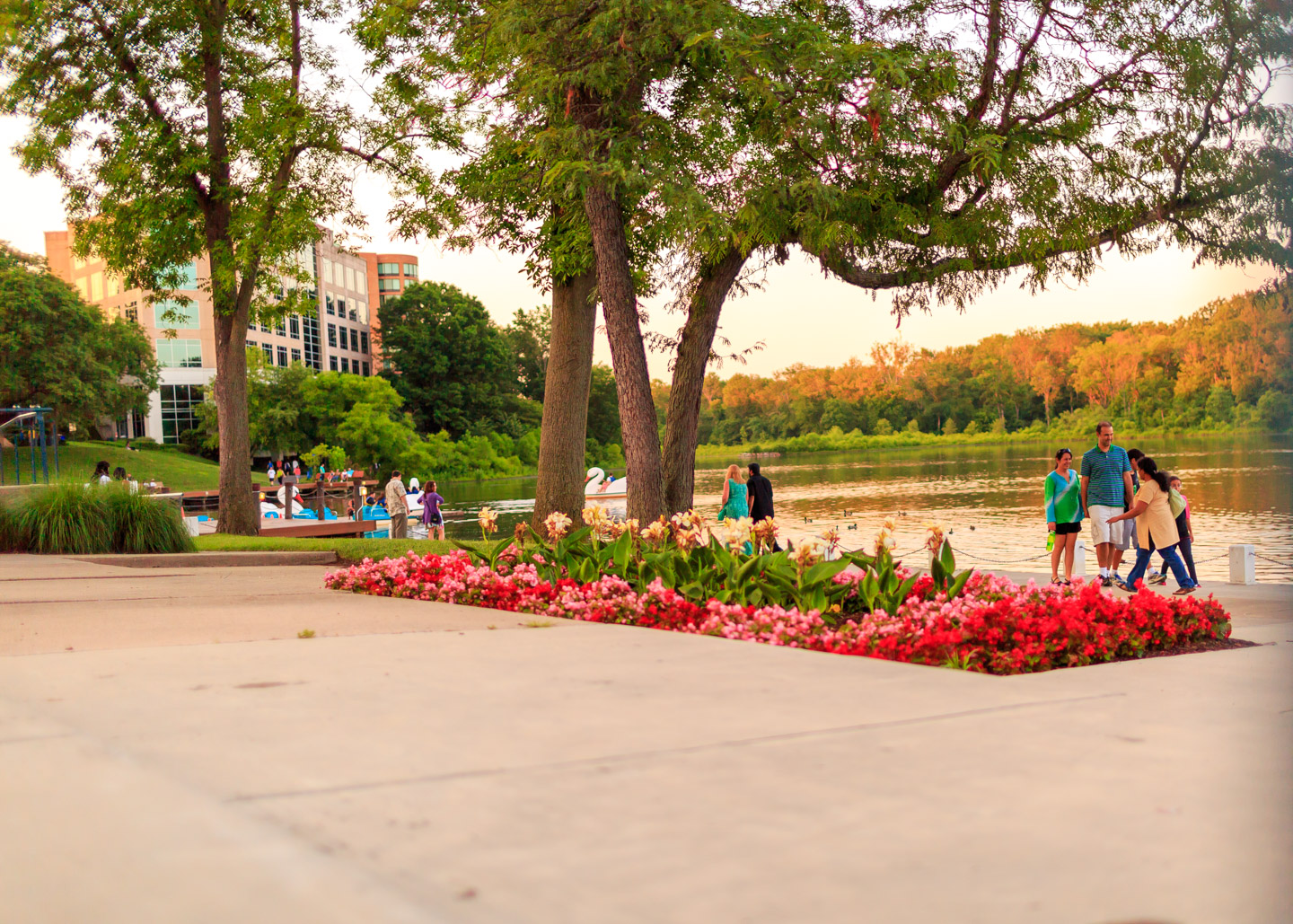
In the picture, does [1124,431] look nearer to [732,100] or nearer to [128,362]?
[732,100]

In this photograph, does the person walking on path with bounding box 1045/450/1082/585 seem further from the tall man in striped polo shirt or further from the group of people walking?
the tall man in striped polo shirt

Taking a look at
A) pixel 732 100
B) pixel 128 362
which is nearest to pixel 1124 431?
pixel 732 100

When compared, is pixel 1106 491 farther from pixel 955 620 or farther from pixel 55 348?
pixel 55 348

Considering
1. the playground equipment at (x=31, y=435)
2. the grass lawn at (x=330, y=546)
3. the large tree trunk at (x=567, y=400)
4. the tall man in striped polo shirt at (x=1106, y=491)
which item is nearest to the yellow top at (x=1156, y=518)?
the tall man in striped polo shirt at (x=1106, y=491)

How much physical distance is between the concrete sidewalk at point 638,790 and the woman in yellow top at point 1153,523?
5971mm

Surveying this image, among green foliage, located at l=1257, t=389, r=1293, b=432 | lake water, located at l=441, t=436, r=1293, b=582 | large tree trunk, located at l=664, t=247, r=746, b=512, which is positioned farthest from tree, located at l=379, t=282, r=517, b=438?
green foliage, located at l=1257, t=389, r=1293, b=432

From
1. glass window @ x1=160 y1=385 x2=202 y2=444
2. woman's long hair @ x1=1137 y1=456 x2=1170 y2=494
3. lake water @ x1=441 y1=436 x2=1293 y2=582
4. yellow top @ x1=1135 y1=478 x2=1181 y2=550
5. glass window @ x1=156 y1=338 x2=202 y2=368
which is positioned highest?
glass window @ x1=156 y1=338 x2=202 y2=368

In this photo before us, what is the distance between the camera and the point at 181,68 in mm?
18125

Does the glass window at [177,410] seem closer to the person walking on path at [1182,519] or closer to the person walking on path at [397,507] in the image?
the person walking on path at [397,507]

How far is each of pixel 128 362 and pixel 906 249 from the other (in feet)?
200

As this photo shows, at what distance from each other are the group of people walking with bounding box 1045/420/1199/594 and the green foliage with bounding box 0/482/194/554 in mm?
11884

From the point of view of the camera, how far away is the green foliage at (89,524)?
14672 mm

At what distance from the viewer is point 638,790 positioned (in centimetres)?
317

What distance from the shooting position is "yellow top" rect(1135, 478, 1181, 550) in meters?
10.9
